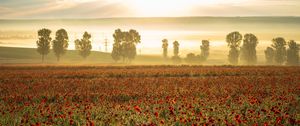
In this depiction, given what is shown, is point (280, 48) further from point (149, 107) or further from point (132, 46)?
point (149, 107)

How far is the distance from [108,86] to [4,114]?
41.7 feet

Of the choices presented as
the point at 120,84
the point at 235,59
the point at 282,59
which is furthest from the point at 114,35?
the point at 120,84

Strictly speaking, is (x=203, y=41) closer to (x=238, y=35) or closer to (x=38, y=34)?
(x=238, y=35)

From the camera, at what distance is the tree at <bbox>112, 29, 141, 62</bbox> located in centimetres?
12031

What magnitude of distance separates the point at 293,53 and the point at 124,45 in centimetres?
4683

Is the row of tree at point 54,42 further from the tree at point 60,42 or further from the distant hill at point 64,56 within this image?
the distant hill at point 64,56

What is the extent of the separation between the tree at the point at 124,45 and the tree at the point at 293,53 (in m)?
42.9

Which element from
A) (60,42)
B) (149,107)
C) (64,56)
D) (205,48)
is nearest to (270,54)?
(205,48)

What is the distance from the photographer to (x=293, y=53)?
120 m

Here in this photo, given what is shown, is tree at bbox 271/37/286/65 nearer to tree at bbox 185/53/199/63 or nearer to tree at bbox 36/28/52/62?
tree at bbox 185/53/199/63

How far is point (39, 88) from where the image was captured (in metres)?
25.7

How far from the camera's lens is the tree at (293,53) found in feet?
386

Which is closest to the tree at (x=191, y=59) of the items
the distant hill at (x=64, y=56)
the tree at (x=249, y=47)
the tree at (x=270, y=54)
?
the tree at (x=249, y=47)

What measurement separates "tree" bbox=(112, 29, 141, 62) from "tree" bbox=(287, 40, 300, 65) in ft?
141
